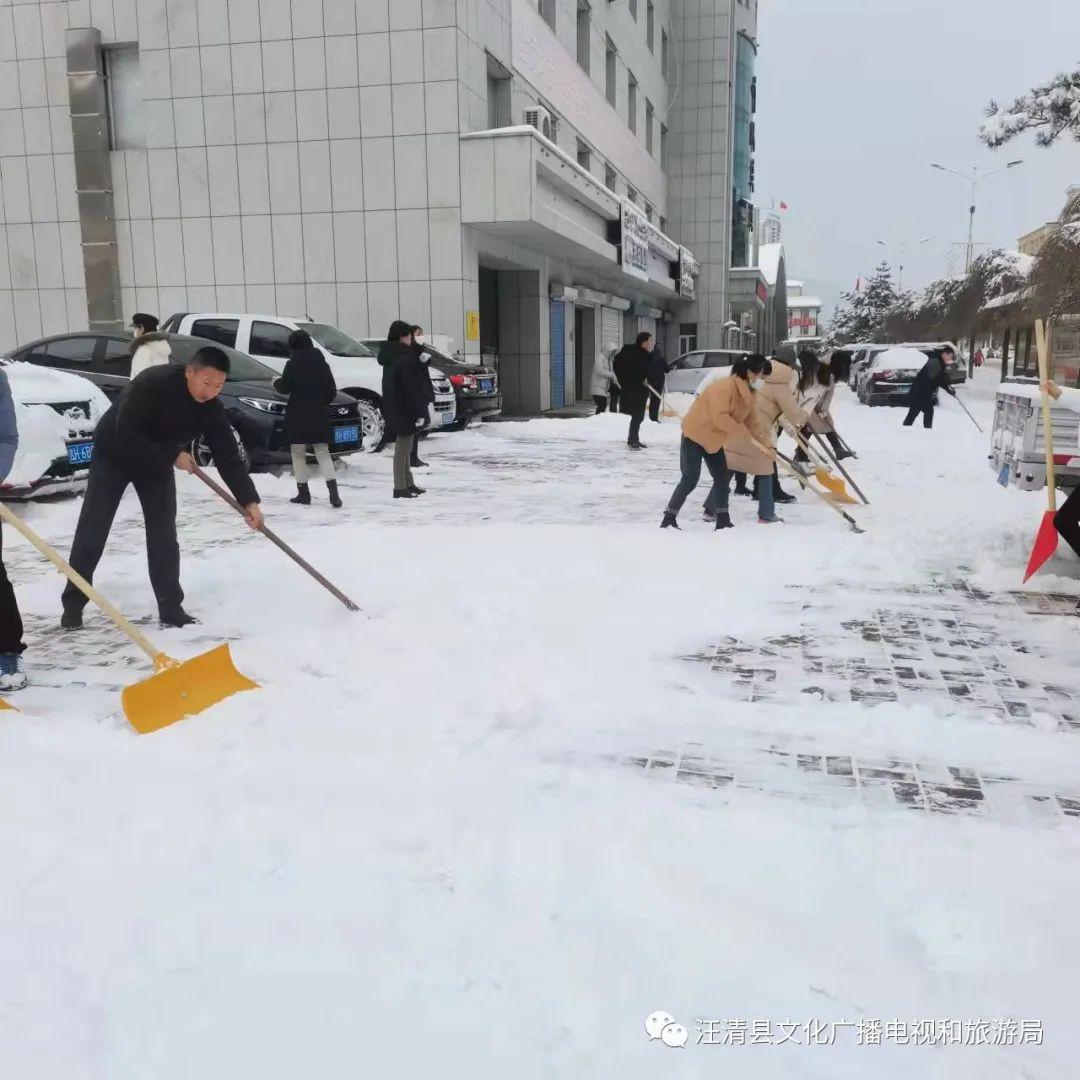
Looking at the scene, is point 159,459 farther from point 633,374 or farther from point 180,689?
point 633,374

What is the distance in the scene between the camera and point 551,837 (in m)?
3.15

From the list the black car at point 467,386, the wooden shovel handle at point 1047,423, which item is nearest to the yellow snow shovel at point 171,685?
the wooden shovel handle at point 1047,423

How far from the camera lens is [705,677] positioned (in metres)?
4.67

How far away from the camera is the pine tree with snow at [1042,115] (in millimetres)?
23609

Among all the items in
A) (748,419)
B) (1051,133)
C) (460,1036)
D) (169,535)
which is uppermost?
(1051,133)

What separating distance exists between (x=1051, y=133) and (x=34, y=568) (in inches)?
1006

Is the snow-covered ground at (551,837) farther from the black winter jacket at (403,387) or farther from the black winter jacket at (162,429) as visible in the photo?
the black winter jacket at (403,387)

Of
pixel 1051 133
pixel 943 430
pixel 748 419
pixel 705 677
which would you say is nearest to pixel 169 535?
pixel 705 677

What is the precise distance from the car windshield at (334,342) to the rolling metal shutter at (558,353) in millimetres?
9444

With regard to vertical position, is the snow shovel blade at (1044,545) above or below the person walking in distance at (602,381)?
below

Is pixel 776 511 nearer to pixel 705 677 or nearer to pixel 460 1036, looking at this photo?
pixel 705 677

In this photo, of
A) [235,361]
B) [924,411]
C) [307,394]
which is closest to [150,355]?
[307,394]

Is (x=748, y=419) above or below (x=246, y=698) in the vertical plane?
above

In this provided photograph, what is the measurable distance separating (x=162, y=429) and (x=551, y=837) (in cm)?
327
